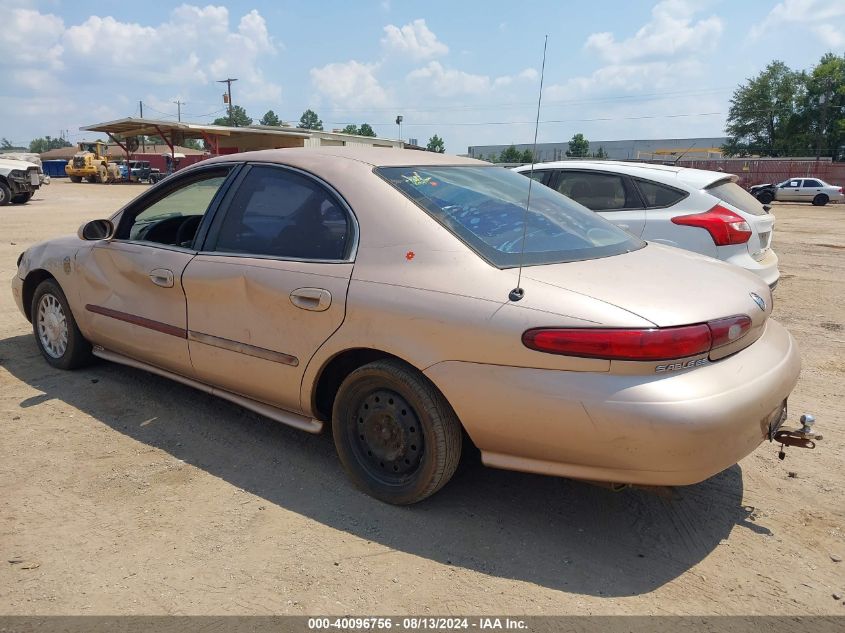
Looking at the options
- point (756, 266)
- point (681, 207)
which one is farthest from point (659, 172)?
point (756, 266)

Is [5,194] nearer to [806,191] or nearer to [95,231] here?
[95,231]

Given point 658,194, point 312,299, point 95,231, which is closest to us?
point 312,299

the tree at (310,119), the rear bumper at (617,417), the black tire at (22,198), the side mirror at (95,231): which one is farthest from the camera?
the tree at (310,119)

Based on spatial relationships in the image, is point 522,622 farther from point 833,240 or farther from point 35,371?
point 833,240

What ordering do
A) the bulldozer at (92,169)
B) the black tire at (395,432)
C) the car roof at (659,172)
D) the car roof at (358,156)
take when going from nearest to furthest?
the black tire at (395,432), the car roof at (358,156), the car roof at (659,172), the bulldozer at (92,169)

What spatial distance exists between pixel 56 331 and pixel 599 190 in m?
4.84

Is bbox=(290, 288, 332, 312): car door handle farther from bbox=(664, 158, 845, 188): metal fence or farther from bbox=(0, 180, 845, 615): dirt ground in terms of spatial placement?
bbox=(664, 158, 845, 188): metal fence

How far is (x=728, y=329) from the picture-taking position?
263cm

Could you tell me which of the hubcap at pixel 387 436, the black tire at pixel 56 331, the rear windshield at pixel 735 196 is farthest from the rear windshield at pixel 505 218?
the rear windshield at pixel 735 196

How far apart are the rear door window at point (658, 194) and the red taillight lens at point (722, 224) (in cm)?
26

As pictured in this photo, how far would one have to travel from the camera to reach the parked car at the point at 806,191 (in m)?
34.7

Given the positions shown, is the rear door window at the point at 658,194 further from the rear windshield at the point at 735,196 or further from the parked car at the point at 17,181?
the parked car at the point at 17,181

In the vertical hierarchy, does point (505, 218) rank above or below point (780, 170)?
Result: above

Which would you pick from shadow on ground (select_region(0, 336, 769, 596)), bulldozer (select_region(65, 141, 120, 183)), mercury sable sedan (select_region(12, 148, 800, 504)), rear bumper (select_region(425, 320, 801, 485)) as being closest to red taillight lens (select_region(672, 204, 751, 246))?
mercury sable sedan (select_region(12, 148, 800, 504))
